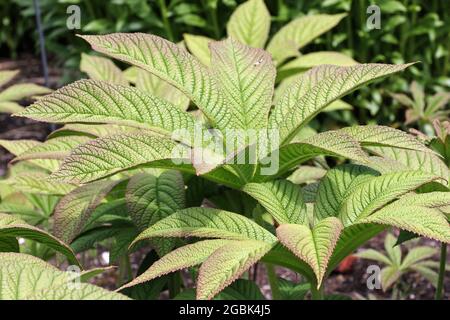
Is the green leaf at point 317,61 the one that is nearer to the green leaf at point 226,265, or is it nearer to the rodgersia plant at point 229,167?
the rodgersia plant at point 229,167

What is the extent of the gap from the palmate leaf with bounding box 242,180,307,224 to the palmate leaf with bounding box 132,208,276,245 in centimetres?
4

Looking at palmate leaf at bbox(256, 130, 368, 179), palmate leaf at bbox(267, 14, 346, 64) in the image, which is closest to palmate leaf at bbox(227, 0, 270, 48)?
palmate leaf at bbox(267, 14, 346, 64)

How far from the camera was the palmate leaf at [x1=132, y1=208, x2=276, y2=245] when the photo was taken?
4.50ft

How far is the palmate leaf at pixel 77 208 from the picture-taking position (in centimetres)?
154

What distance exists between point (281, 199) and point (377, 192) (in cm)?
17

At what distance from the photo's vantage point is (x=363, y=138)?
1.42 meters

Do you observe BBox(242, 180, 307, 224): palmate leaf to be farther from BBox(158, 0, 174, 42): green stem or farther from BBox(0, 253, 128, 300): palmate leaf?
BBox(158, 0, 174, 42): green stem

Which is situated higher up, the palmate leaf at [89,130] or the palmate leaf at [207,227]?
the palmate leaf at [89,130]

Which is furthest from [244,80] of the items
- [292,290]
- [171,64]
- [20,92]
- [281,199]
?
[20,92]

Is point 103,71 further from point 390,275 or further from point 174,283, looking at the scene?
point 390,275

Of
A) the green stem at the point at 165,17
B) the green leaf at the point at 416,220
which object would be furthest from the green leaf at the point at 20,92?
the green stem at the point at 165,17

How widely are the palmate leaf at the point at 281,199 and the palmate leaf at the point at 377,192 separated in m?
0.07

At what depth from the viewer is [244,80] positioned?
1.60 meters
